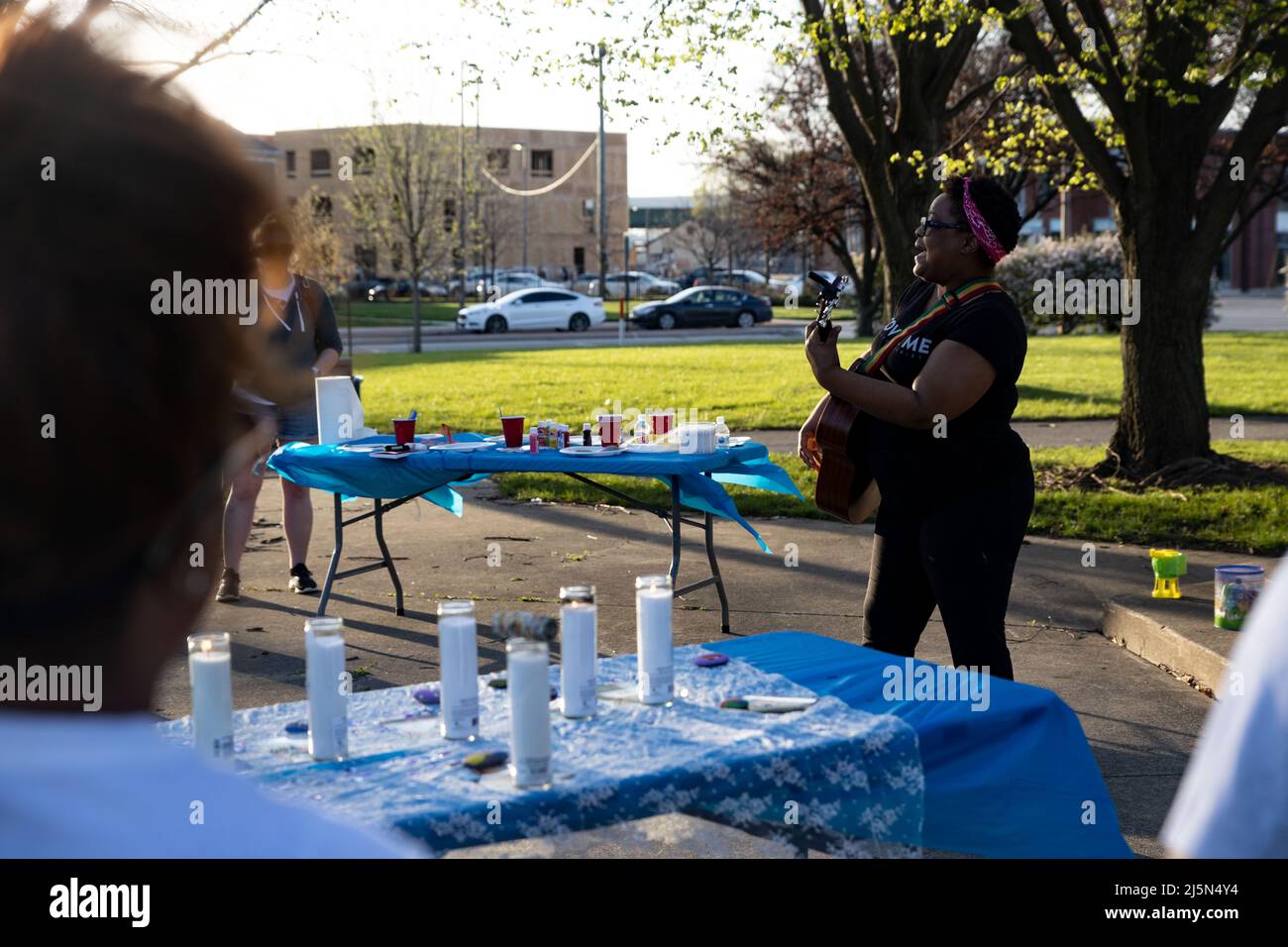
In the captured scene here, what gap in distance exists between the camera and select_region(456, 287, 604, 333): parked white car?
4216cm

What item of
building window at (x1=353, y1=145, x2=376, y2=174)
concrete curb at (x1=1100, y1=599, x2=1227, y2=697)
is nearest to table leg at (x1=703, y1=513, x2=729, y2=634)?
concrete curb at (x1=1100, y1=599, x2=1227, y2=697)

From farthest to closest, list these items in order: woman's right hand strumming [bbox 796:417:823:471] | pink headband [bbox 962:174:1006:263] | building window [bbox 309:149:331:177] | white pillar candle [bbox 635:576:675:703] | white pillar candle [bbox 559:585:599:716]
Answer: building window [bbox 309:149:331:177] < woman's right hand strumming [bbox 796:417:823:471] < pink headband [bbox 962:174:1006:263] < white pillar candle [bbox 635:576:675:703] < white pillar candle [bbox 559:585:599:716]

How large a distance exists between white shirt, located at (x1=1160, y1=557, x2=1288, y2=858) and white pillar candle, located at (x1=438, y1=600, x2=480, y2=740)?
83.4 inches

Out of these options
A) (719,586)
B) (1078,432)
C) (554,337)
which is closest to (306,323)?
(719,586)

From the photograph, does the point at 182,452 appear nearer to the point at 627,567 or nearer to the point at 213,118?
the point at 213,118

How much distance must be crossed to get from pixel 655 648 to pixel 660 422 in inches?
178

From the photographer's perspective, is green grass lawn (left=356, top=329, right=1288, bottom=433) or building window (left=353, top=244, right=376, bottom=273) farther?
building window (left=353, top=244, right=376, bottom=273)

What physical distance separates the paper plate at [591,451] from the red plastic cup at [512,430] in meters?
0.30

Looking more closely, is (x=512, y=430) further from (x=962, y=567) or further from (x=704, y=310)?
(x=704, y=310)

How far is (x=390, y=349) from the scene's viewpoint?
113ft

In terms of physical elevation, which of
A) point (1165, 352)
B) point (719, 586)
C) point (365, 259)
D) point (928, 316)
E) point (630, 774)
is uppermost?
point (365, 259)

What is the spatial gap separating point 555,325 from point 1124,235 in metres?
33.2

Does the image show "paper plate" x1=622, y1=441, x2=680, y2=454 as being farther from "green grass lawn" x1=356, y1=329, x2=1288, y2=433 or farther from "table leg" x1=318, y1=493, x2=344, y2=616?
"green grass lawn" x1=356, y1=329, x2=1288, y2=433

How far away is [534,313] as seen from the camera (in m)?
43.1
